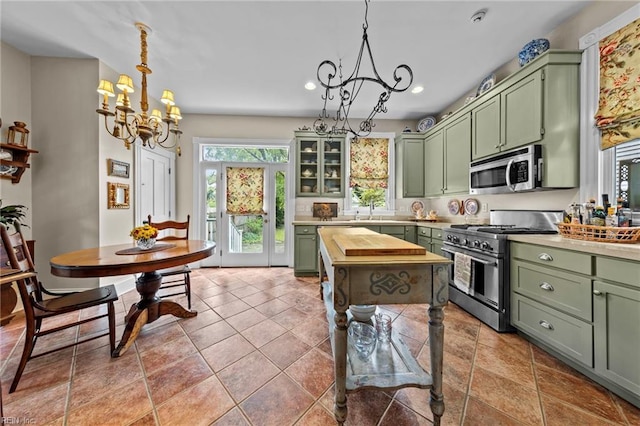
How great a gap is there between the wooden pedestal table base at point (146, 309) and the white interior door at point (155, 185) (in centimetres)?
165

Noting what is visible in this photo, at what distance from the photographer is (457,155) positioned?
10.2ft

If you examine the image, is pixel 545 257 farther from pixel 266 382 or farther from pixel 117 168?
pixel 117 168

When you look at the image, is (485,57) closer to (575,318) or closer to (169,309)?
(575,318)

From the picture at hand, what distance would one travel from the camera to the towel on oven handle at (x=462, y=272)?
2365mm

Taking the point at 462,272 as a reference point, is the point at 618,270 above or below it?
above

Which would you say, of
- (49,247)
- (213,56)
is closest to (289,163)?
(213,56)

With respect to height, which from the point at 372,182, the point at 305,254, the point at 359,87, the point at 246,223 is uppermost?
the point at 359,87

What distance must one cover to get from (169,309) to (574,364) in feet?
10.8

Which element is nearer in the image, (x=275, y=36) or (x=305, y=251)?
(x=275, y=36)

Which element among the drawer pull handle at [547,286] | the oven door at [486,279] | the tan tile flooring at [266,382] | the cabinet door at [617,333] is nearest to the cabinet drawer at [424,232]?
the oven door at [486,279]

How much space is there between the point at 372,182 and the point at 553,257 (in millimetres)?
2772

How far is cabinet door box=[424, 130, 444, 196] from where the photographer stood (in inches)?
137

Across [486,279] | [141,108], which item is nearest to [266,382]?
[486,279]

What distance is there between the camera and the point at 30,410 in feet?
4.28
